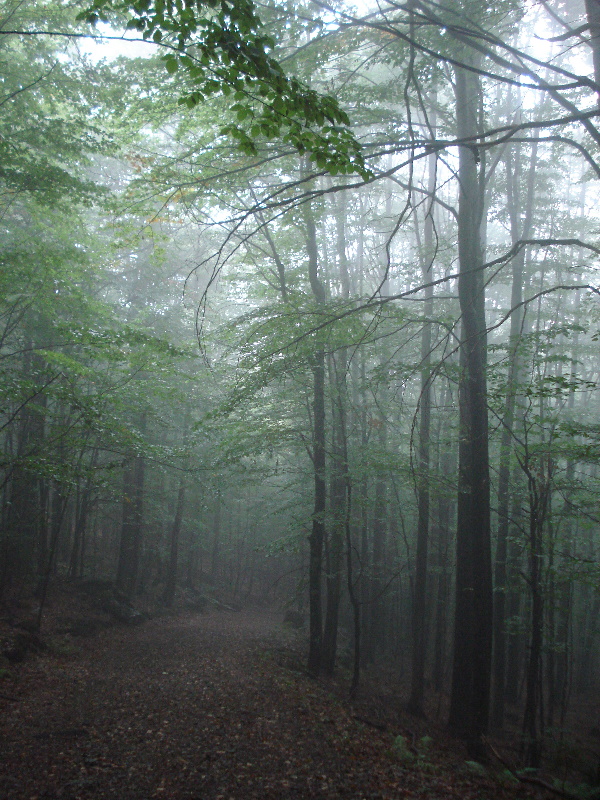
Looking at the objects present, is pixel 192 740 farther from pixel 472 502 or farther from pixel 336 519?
pixel 472 502

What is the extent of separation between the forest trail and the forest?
57 centimetres

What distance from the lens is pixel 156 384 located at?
11641 mm

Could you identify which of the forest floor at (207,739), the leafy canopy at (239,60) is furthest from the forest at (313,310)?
the forest floor at (207,739)

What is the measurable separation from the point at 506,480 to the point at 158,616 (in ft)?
39.3

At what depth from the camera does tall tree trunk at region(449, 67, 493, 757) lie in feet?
24.1

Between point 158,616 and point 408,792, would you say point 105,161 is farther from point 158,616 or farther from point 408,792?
point 408,792

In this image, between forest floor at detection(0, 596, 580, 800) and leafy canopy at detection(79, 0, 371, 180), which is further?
forest floor at detection(0, 596, 580, 800)

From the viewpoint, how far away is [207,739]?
20.7 ft

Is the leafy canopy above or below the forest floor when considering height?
above

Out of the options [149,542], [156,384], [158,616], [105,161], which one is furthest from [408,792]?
[105,161]

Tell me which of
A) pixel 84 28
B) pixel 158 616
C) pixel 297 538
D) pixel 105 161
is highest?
pixel 105 161

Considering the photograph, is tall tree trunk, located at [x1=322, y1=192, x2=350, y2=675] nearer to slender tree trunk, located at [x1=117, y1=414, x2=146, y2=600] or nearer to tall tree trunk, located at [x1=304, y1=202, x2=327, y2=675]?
tall tree trunk, located at [x1=304, y1=202, x2=327, y2=675]

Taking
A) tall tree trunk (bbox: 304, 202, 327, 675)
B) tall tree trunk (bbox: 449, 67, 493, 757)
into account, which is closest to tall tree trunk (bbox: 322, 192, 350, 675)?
tall tree trunk (bbox: 304, 202, 327, 675)

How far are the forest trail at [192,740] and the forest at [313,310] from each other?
22.6 inches
